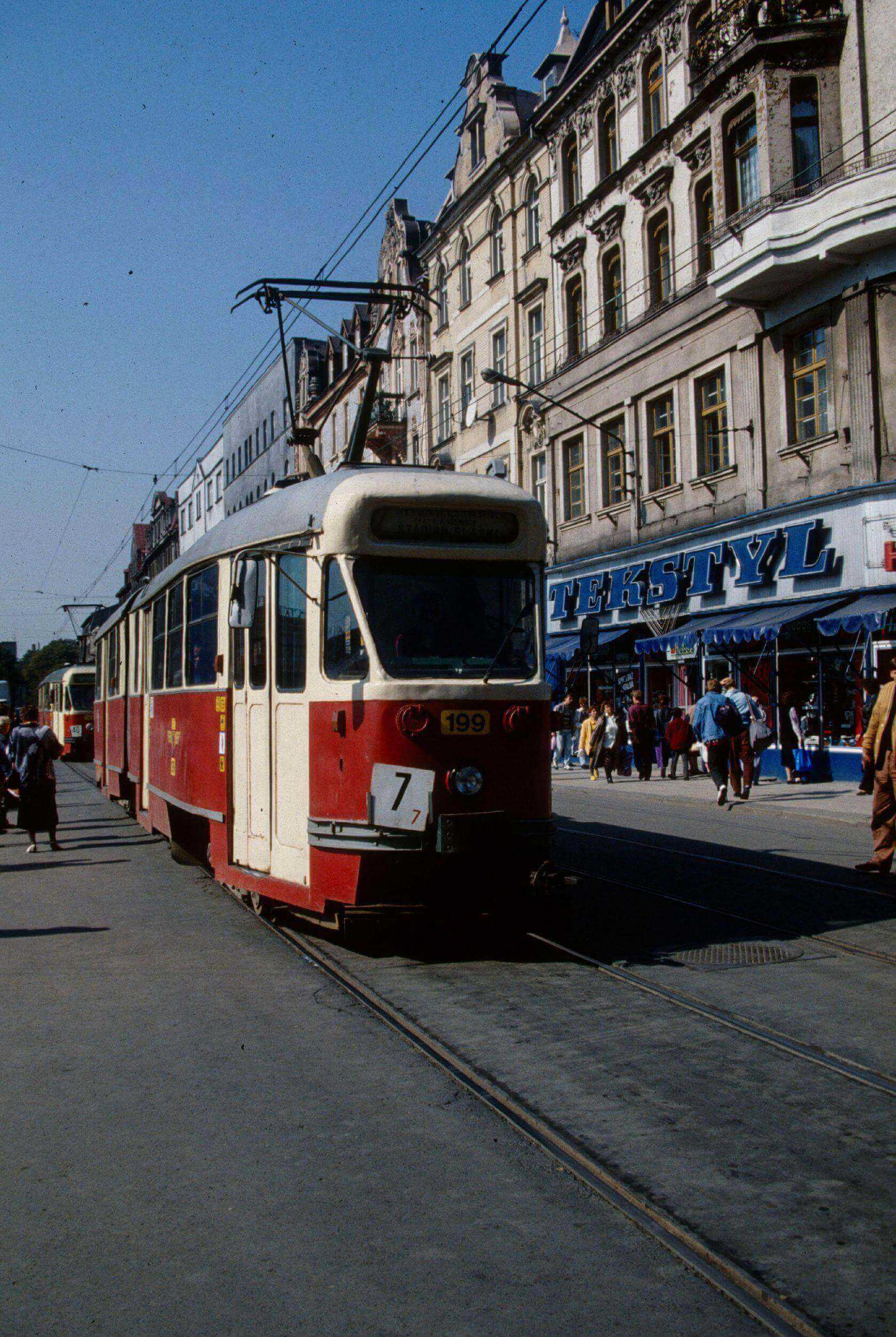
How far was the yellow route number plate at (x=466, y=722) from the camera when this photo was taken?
7.49 meters

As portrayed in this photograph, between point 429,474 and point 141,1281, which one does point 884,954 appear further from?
point 141,1281

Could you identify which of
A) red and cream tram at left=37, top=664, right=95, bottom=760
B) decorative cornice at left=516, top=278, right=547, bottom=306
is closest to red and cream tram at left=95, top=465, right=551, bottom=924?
decorative cornice at left=516, top=278, right=547, bottom=306

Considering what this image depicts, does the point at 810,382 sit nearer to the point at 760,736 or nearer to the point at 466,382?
the point at 760,736

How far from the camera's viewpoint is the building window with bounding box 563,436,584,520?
110 ft

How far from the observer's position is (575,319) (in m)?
33.7

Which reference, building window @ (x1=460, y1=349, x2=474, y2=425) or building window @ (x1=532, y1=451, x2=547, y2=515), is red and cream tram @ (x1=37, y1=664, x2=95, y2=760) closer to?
building window @ (x1=460, y1=349, x2=474, y2=425)

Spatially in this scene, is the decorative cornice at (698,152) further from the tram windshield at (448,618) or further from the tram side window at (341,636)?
the tram side window at (341,636)

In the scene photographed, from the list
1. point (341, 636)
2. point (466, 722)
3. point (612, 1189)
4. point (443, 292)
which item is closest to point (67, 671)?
point (443, 292)

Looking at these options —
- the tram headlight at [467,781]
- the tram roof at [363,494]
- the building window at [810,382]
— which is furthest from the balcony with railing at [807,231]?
the tram headlight at [467,781]

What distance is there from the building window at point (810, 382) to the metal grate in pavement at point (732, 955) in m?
16.7

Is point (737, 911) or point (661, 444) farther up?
point (661, 444)

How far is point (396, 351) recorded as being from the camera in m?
48.1

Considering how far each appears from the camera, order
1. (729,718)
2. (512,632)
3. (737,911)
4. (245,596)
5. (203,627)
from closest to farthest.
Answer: (512,632) < (245,596) < (737,911) < (203,627) < (729,718)

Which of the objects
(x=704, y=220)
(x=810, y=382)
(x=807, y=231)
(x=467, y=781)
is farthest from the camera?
(x=704, y=220)
